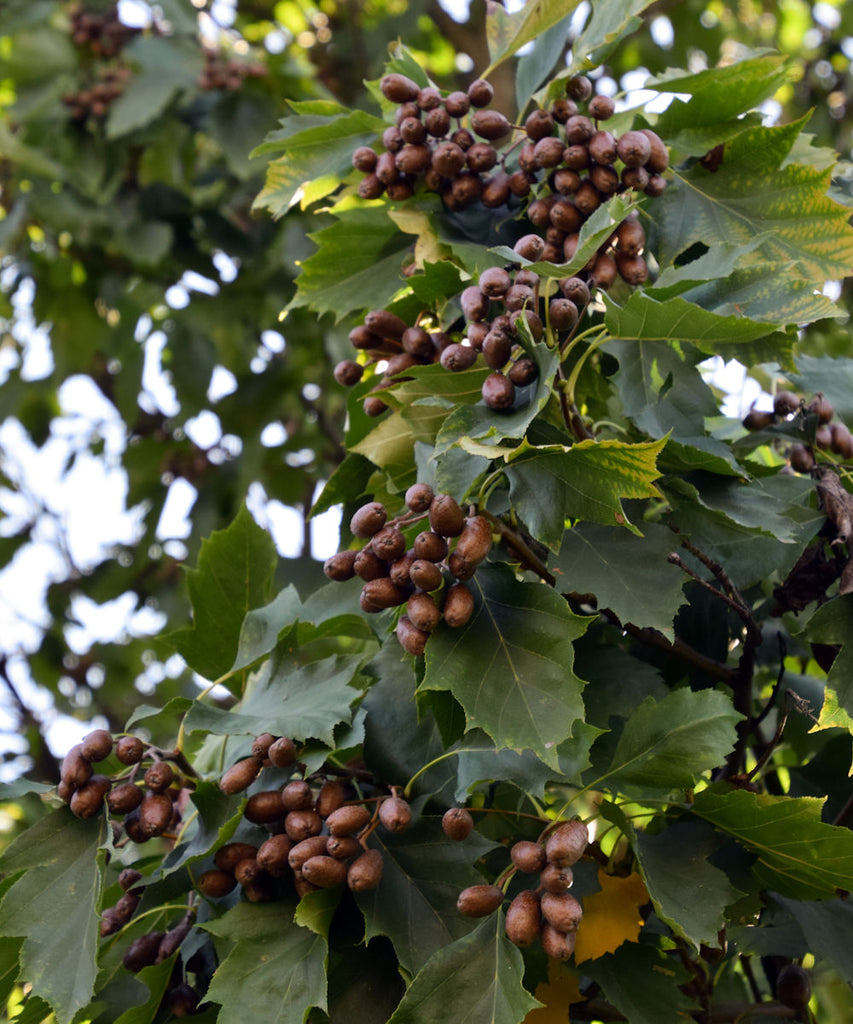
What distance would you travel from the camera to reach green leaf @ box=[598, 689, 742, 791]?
88cm

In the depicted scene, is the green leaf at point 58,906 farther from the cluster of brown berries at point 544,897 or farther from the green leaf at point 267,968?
the cluster of brown berries at point 544,897

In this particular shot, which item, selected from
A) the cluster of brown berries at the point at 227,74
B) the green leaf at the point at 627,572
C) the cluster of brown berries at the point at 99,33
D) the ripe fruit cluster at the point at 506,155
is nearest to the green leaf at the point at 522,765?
the green leaf at the point at 627,572

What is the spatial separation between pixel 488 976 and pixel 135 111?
2.43m

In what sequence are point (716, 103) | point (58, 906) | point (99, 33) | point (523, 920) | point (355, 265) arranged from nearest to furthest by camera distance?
1. point (523, 920)
2. point (58, 906)
3. point (716, 103)
4. point (355, 265)
5. point (99, 33)

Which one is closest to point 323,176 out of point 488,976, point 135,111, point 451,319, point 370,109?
point 451,319

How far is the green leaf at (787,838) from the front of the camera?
85 cm

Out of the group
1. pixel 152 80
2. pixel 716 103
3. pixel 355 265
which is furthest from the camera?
pixel 152 80

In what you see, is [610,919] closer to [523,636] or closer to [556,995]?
[556,995]

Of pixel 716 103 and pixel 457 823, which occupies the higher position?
pixel 716 103

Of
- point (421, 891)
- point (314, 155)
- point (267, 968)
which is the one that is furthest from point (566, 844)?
point (314, 155)

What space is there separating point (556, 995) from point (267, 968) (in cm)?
26

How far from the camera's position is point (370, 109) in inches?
116

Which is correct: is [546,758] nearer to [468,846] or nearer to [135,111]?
[468,846]

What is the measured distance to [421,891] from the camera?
0.90m
